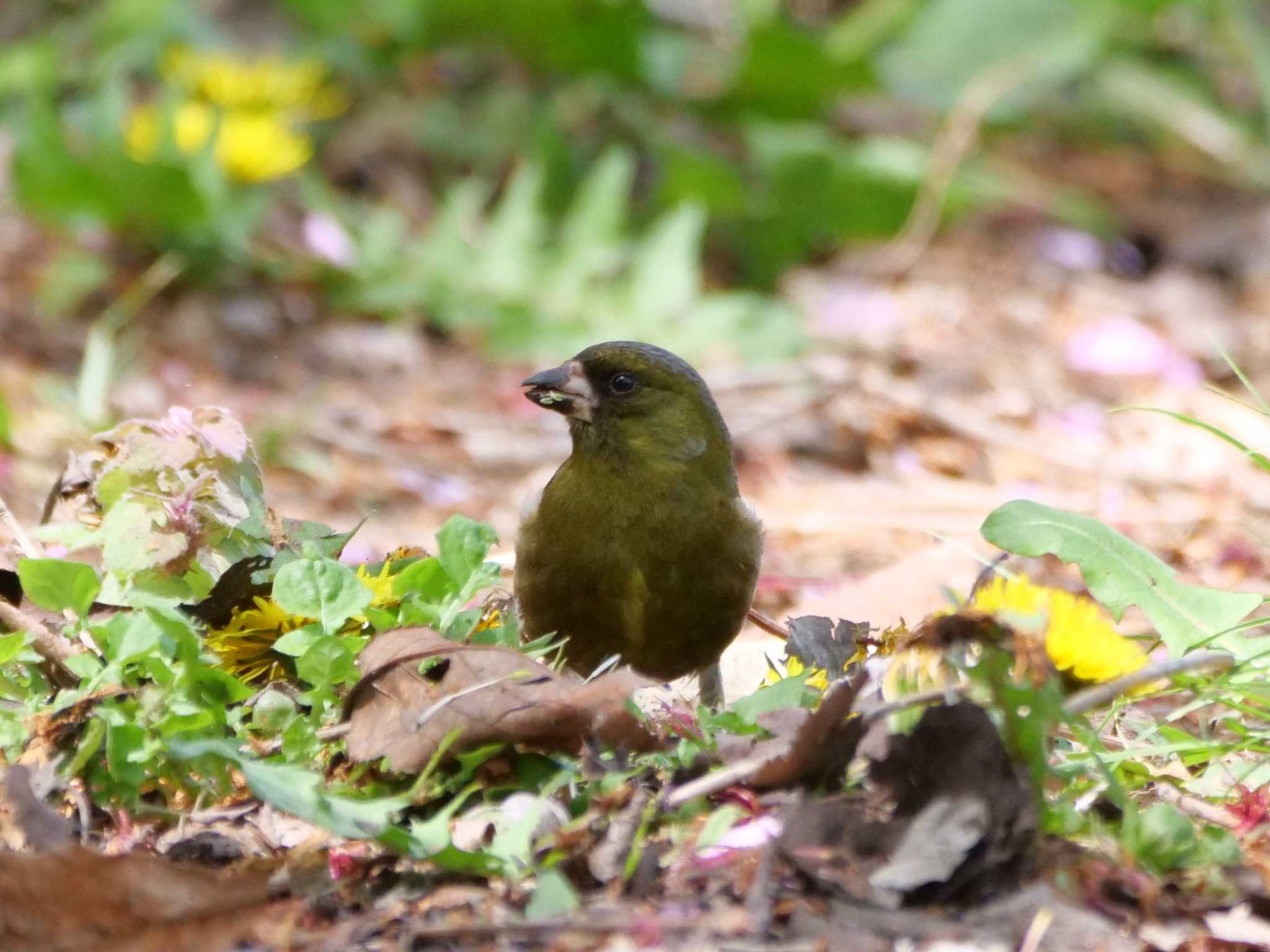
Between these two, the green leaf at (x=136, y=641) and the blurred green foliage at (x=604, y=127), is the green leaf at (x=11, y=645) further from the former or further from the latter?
the blurred green foliage at (x=604, y=127)

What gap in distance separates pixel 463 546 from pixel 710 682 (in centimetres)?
112

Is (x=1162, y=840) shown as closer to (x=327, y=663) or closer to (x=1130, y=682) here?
(x=1130, y=682)

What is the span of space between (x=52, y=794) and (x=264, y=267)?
4826 millimetres

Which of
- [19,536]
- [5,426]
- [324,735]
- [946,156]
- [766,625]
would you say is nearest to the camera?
[324,735]

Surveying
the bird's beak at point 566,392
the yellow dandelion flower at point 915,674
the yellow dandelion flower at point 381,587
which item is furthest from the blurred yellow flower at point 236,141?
the yellow dandelion flower at point 915,674

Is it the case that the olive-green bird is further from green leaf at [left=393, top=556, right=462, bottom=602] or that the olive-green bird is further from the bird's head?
green leaf at [left=393, top=556, right=462, bottom=602]

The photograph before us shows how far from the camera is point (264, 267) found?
701 centimetres

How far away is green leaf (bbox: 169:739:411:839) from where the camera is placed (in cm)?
215

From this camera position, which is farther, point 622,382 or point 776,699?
point 622,382

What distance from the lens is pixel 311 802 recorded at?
85.1 inches

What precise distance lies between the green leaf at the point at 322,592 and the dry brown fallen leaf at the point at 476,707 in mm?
113

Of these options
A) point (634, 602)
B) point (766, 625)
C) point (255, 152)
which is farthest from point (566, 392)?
point (255, 152)

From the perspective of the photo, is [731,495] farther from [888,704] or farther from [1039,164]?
[1039,164]

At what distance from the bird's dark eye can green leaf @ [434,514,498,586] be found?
1.15m
